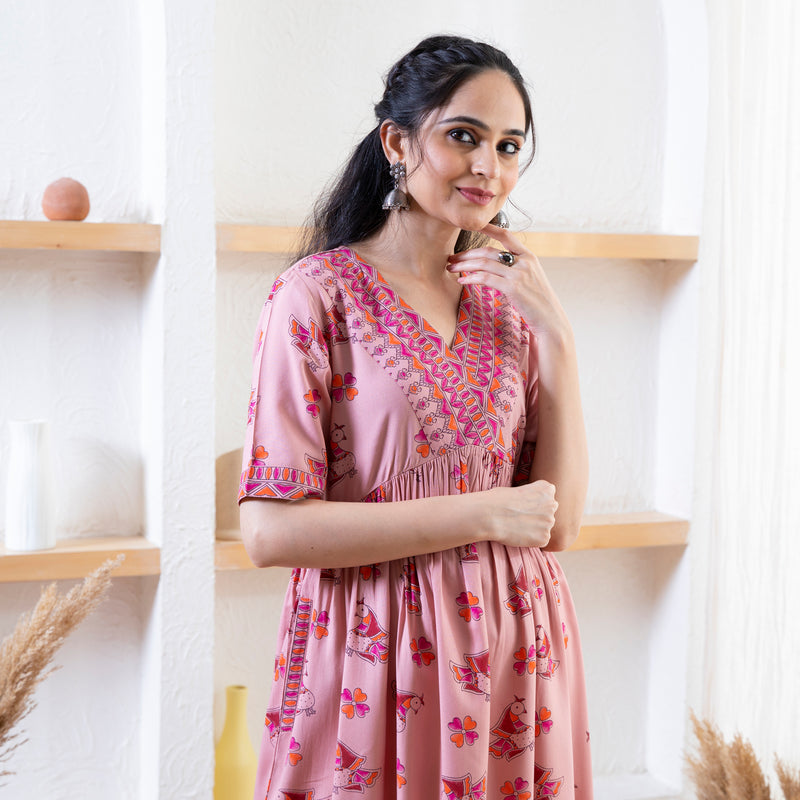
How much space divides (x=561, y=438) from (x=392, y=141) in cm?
53

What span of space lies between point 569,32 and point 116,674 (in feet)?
6.68

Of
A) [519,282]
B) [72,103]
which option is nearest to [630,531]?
[519,282]

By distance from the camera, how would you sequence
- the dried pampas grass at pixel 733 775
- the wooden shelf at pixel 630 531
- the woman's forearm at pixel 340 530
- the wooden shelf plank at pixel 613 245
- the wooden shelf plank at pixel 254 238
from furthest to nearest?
1. the wooden shelf at pixel 630 531
2. the wooden shelf plank at pixel 613 245
3. the wooden shelf plank at pixel 254 238
4. the woman's forearm at pixel 340 530
5. the dried pampas grass at pixel 733 775

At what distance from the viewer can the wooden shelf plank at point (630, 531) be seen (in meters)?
2.69

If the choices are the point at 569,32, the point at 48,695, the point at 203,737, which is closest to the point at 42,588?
the point at 48,695

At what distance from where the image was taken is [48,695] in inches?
92.4

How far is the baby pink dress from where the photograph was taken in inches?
53.8

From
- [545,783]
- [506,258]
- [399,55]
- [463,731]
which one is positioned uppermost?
[399,55]

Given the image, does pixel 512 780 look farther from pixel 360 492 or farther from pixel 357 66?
pixel 357 66

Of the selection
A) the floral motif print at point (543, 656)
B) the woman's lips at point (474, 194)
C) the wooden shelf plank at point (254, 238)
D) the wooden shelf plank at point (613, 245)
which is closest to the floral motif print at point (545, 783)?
the floral motif print at point (543, 656)

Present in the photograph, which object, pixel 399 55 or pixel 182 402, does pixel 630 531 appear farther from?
pixel 399 55

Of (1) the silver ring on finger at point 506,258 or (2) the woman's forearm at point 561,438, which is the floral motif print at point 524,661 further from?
(1) the silver ring on finger at point 506,258

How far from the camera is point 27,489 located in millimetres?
2168

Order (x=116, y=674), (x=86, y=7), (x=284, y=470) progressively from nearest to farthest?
(x=284, y=470) < (x=86, y=7) < (x=116, y=674)
